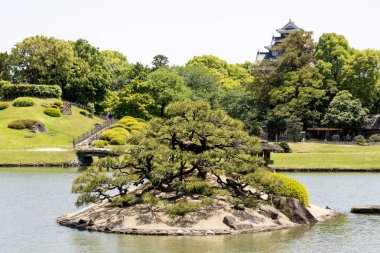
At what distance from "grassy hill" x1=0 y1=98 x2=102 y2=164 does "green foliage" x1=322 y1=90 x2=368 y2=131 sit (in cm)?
4070

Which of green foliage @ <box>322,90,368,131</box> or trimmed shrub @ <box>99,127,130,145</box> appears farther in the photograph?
green foliage @ <box>322,90,368,131</box>

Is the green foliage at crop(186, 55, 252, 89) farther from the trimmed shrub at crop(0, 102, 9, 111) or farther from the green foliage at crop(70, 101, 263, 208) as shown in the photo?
the green foliage at crop(70, 101, 263, 208)

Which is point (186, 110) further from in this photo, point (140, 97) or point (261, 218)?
point (140, 97)

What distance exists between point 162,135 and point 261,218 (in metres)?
7.60

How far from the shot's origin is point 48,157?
275 feet

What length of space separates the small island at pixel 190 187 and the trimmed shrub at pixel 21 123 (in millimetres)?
67026

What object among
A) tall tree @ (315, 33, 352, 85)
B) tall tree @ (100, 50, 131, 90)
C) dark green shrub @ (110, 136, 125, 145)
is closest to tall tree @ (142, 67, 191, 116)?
dark green shrub @ (110, 136, 125, 145)

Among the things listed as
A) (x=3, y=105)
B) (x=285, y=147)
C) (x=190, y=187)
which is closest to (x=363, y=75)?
(x=285, y=147)

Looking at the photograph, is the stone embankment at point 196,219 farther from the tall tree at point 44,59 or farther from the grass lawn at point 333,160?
the tall tree at point 44,59

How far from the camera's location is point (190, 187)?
36219 mm

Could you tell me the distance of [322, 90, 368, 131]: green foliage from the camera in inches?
4092

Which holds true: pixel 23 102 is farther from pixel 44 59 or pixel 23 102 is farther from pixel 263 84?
pixel 263 84

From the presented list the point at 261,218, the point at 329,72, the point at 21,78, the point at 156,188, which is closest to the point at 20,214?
the point at 156,188

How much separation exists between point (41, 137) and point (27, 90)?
71.6ft
